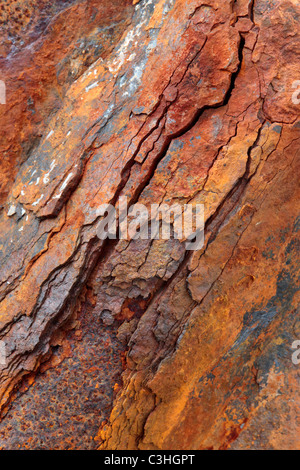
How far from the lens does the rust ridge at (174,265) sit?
2.01m

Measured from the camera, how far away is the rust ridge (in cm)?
201

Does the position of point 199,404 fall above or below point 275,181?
below

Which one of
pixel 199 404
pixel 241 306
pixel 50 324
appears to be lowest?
pixel 199 404

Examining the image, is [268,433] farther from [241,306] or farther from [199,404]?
[241,306]

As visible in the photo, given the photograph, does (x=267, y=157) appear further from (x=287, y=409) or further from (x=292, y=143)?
(x=287, y=409)

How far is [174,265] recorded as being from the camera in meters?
2.06

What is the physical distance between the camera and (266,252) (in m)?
2.09

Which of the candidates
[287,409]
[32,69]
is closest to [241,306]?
[287,409]

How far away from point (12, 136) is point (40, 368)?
1.46 meters

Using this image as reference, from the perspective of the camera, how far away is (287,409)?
1.94 m
